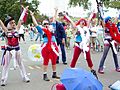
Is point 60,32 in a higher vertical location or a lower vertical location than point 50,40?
lower

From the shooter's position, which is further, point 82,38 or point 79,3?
point 79,3

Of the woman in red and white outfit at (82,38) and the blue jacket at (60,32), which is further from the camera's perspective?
the blue jacket at (60,32)

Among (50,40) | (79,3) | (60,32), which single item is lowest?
(60,32)

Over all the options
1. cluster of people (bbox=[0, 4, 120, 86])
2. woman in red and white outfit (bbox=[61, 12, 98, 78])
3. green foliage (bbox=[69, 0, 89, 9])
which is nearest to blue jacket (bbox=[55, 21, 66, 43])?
cluster of people (bbox=[0, 4, 120, 86])

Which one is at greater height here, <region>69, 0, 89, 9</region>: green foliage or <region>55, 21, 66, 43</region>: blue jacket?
<region>69, 0, 89, 9</region>: green foliage

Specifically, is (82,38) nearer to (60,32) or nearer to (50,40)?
(50,40)

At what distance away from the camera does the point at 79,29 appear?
33.7ft

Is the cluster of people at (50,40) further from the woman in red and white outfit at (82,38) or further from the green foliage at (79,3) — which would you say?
the green foliage at (79,3)

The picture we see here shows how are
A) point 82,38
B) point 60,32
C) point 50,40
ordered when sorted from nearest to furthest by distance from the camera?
point 50,40, point 82,38, point 60,32

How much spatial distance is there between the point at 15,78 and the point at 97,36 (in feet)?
32.6

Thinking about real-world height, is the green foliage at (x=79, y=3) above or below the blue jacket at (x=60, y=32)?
above

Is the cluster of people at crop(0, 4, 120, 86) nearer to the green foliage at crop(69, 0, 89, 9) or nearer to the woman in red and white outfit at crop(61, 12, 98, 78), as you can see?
the woman in red and white outfit at crop(61, 12, 98, 78)

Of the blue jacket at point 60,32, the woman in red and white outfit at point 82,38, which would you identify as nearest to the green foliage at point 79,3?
the blue jacket at point 60,32

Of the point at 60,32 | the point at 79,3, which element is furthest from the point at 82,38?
the point at 79,3
